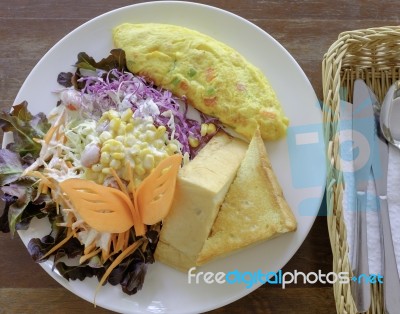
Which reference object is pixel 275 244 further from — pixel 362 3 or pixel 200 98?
pixel 362 3

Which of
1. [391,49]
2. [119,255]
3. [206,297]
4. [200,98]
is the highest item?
[391,49]

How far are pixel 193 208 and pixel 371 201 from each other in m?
0.85

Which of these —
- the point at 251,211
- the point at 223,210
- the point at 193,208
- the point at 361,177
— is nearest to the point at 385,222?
the point at 361,177

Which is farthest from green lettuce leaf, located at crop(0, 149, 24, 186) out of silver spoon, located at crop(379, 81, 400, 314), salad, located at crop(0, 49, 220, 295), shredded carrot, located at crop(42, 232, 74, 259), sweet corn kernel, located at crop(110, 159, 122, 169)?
silver spoon, located at crop(379, 81, 400, 314)

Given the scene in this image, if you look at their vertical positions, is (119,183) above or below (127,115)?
below

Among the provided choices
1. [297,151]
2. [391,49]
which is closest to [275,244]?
[297,151]

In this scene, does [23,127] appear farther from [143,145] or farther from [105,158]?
[143,145]

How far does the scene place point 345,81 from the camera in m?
2.46

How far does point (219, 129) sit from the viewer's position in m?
2.39

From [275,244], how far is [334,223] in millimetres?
325

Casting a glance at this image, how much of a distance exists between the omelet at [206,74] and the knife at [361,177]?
0.36 meters

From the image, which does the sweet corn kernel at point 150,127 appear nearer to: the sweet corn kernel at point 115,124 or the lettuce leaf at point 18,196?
the sweet corn kernel at point 115,124

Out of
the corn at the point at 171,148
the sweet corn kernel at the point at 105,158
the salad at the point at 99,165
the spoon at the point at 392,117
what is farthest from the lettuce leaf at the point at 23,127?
the spoon at the point at 392,117

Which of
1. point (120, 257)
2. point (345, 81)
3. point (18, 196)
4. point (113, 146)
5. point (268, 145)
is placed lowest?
point (120, 257)
